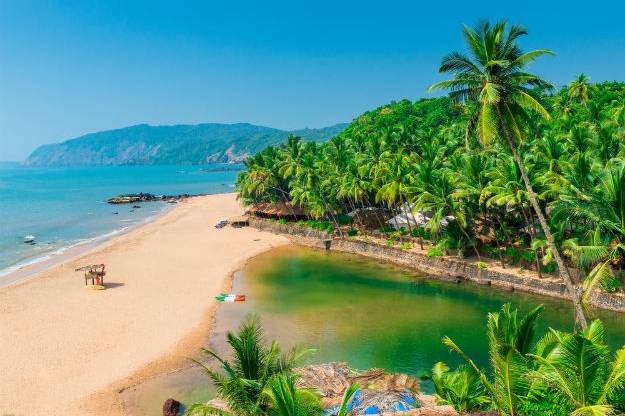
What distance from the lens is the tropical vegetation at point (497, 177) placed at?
1967cm

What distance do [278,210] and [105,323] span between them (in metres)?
33.3

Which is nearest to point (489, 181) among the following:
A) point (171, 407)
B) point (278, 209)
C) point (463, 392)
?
point (463, 392)

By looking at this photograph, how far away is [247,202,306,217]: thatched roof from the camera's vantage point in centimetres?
5897

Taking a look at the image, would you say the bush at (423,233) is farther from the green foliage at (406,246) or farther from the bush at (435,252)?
the bush at (435,252)

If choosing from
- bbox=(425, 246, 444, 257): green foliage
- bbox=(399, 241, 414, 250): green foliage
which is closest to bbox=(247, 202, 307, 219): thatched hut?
bbox=(399, 241, 414, 250): green foliage

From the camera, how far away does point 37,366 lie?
23.1 meters

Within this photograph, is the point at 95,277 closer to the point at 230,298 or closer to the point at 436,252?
the point at 230,298

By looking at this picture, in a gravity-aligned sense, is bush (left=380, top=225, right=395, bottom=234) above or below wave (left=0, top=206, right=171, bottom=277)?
above

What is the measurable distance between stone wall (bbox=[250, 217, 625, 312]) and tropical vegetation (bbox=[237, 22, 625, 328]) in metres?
0.89

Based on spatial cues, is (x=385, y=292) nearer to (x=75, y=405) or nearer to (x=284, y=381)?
(x=75, y=405)

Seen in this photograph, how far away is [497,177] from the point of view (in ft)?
106

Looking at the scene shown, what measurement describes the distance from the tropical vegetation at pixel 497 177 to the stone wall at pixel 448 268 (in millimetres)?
889

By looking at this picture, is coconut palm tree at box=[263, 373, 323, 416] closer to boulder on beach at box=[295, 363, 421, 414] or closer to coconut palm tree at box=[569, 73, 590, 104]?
boulder on beach at box=[295, 363, 421, 414]

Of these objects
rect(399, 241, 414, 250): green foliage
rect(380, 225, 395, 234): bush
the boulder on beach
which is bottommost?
the boulder on beach
